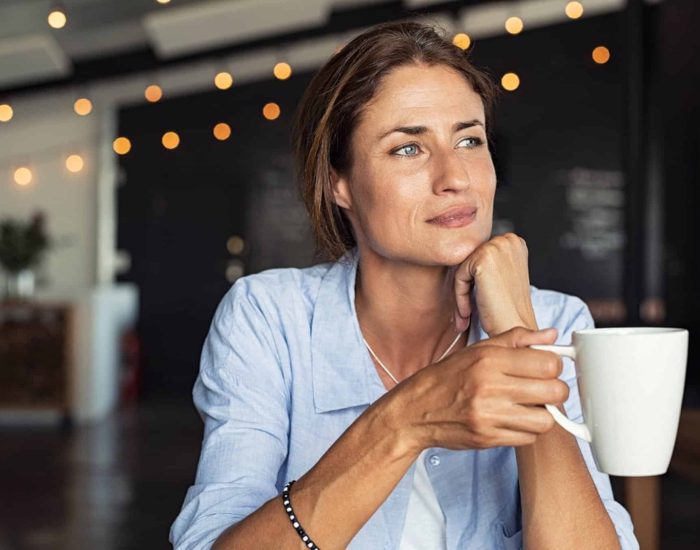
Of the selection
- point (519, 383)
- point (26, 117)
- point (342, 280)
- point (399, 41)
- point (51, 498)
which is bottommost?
point (51, 498)

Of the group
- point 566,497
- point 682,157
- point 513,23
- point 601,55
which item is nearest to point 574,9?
point 513,23

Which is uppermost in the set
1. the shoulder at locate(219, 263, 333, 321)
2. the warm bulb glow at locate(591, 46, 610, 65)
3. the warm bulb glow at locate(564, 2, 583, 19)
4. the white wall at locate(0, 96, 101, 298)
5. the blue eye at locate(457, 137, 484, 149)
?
the warm bulb glow at locate(564, 2, 583, 19)

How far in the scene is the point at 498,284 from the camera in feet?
4.25

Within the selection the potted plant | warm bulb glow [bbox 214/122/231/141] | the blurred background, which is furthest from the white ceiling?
the potted plant

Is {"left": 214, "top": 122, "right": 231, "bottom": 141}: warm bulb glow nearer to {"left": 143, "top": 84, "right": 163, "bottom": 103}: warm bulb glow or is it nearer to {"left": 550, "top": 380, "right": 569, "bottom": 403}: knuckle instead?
{"left": 143, "top": 84, "right": 163, "bottom": 103}: warm bulb glow

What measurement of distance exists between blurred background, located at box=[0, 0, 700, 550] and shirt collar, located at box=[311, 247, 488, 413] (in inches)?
112

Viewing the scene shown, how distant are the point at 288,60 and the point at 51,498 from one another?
4.64 m

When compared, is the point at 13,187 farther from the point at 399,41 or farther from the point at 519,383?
the point at 519,383

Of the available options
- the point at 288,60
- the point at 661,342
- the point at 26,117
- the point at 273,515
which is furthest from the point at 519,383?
the point at 26,117

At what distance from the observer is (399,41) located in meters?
1.50

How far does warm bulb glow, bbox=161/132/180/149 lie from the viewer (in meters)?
8.80

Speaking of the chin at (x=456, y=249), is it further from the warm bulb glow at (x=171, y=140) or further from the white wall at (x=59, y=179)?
the white wall at (x=59, y=179)

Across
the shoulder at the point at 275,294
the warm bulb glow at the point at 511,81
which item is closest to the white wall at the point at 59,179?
the warm bulb glow at the point at 511,81

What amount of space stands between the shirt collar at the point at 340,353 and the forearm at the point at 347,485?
0.34 metres
